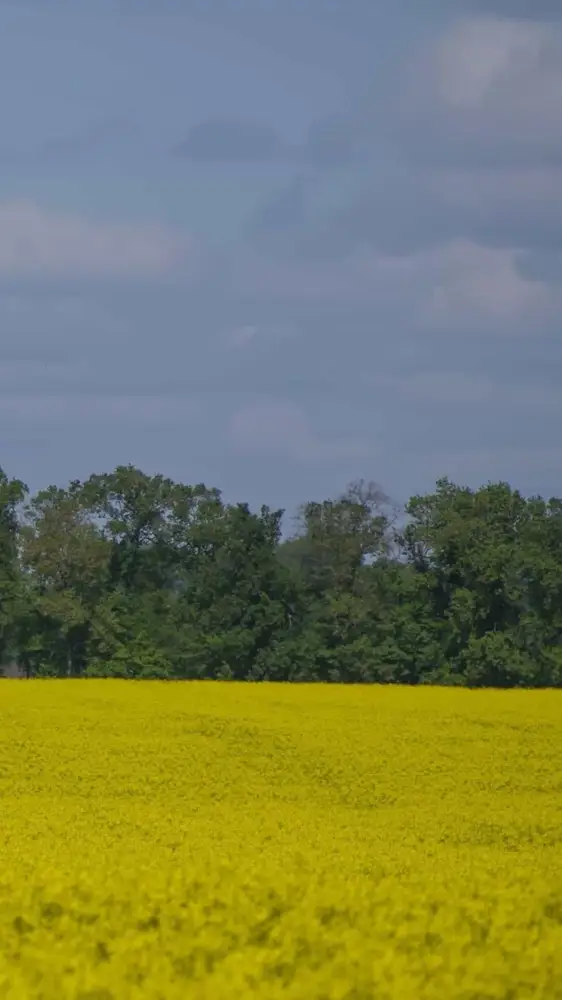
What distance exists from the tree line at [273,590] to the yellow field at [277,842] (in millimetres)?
14533

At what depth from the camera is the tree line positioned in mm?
43500

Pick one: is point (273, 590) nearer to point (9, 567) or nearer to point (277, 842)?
point (9, 567)

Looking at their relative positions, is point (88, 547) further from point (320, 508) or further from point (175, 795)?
point (175, 795)

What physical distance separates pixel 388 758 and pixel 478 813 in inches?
125

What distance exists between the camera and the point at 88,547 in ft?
158

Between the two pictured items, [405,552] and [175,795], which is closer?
[175,795]

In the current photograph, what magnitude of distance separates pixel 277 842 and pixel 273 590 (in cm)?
3372

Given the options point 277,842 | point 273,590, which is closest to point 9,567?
point 273,590

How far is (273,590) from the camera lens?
46875 mm

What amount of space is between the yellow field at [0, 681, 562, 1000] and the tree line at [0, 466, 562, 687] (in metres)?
14.5

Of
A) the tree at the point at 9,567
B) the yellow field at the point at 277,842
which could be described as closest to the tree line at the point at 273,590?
the tree at the point at 9,567

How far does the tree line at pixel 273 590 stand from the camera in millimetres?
43500

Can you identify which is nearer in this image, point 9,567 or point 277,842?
point 277,842

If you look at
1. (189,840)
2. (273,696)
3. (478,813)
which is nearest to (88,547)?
(273,696)
